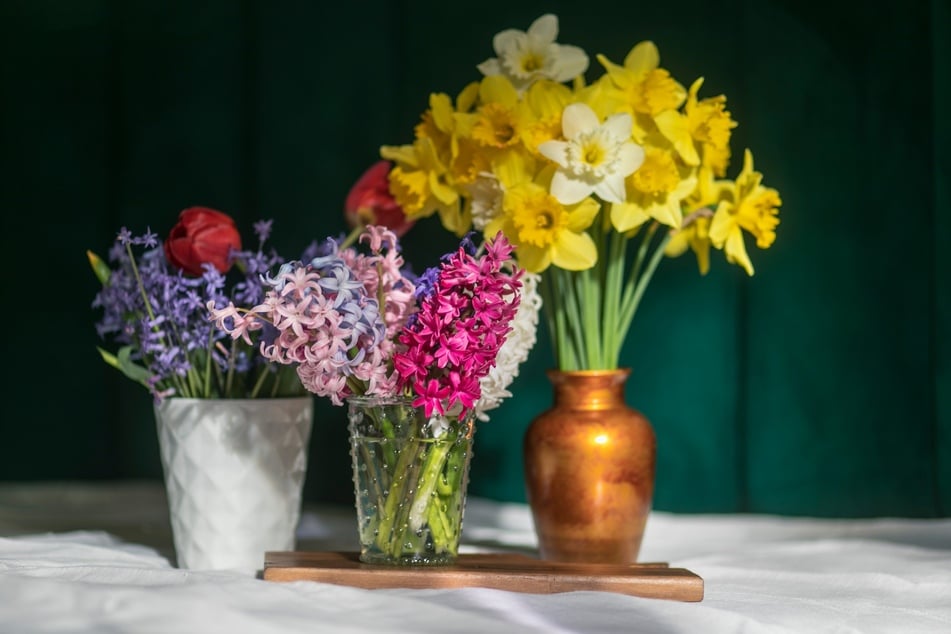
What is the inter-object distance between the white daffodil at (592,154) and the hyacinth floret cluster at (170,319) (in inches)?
11.5

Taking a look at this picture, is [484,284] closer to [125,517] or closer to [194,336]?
[194,336]

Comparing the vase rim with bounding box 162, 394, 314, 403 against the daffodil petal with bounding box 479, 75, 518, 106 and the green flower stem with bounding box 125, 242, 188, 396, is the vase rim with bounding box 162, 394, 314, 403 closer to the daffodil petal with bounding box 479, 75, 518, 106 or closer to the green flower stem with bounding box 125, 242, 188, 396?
the green flower stem with bounding box 125, 242, 188, 396

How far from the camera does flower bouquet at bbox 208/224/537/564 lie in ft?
2.87

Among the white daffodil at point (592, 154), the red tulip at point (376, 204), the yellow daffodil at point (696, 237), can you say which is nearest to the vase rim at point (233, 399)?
the red tulip at point (376, 204)

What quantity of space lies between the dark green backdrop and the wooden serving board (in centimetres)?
56

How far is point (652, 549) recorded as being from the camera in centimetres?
125

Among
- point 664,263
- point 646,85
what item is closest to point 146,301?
point 646,85

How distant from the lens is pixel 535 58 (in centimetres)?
112

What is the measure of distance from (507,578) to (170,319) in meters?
0.41

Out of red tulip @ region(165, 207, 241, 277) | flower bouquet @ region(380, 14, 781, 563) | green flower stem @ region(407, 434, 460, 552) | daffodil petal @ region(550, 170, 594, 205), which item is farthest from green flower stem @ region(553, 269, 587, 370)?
red tulip @ region(165, 207, 241, 277)

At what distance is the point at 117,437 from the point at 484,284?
892mm

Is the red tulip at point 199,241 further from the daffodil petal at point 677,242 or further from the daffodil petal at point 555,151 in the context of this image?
the daffodil petal at point 677,242

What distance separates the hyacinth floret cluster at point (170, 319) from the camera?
40.3 inches

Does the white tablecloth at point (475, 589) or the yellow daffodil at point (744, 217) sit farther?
the yellow daffodil at point (744, 217)
